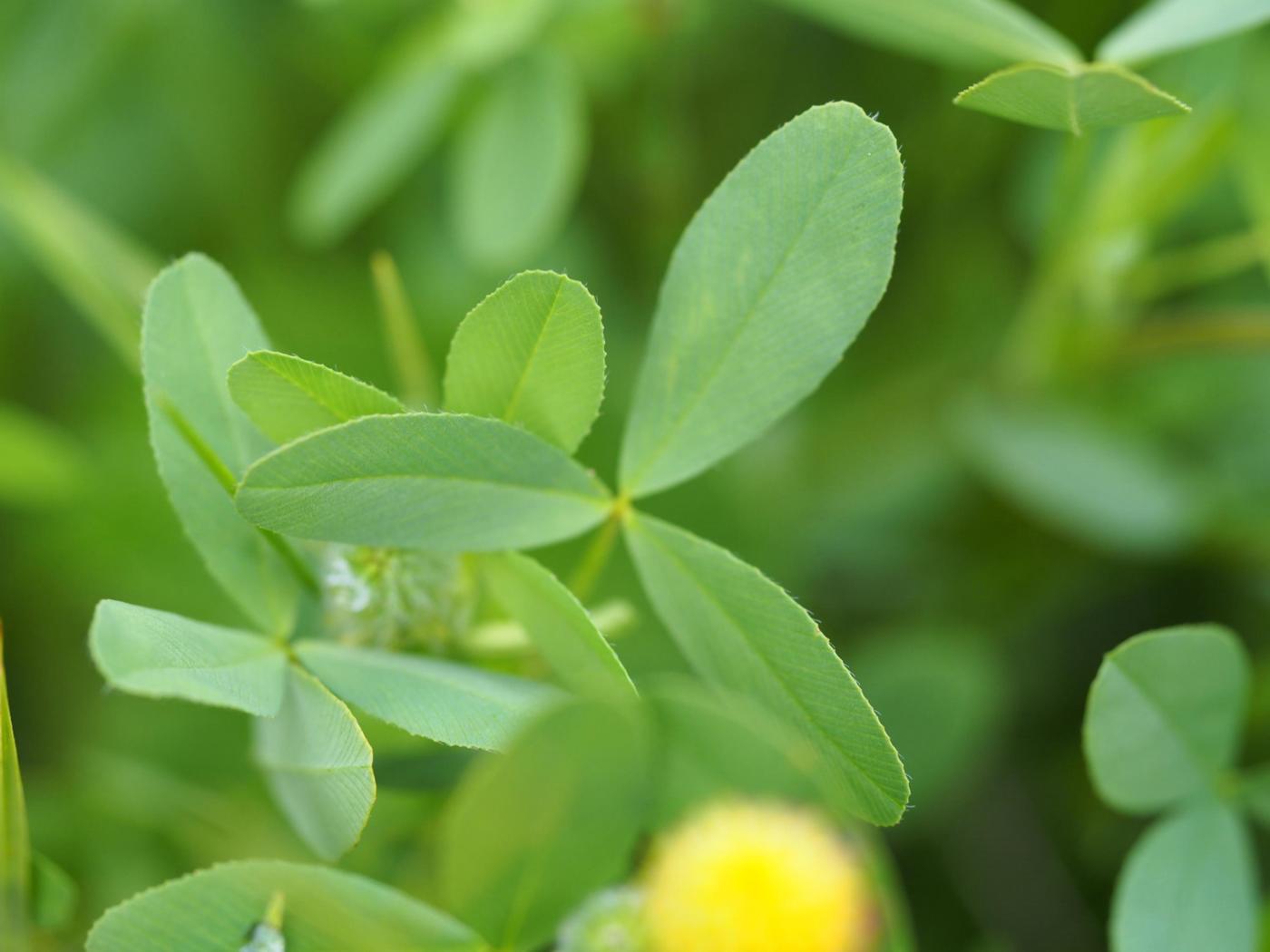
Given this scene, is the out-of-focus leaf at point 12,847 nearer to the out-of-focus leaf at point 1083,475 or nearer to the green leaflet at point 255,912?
the green leaflet at point 255,912

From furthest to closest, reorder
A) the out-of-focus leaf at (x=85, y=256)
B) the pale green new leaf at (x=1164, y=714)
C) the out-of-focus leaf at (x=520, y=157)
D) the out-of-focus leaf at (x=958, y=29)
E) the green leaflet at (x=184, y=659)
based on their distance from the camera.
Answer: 1. the out-of-focus leaf at (x=520, y=157)
2. the out-of-focus leaf at (x=85, y=256)
3. the out-of-focus leaf at (x=958, y=29)
4. the pale green new leaf at (x=1164, y=714)
5. the green leaflet at (x=184, y=659)

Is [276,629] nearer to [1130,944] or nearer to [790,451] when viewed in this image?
[1130,944]

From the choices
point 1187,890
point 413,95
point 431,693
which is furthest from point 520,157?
point 1187,890

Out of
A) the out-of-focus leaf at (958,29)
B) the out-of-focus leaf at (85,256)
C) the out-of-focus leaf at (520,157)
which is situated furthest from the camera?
the out-of-focus leaf at (520,157)

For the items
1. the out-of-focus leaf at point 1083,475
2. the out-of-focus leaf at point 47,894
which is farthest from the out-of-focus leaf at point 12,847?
the out-of-focus leaf at point 1083,475

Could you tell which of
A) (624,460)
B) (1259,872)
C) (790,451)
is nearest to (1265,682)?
(1259,872)

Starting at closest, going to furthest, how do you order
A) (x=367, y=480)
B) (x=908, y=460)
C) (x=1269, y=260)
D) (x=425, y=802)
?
(x=367, y=480), (x=425, y=802), (x=1269, y=260), (x=908, y=460)
